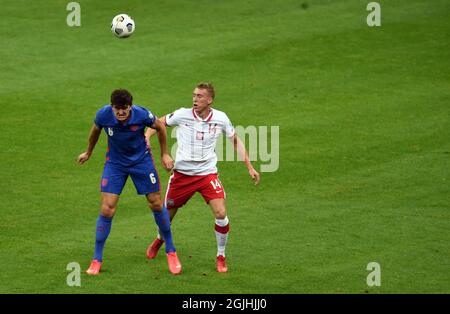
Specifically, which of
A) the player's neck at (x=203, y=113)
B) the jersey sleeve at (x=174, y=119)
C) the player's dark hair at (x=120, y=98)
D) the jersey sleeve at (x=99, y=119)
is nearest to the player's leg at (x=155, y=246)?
the jersey sleeve at (x=174, y=119)

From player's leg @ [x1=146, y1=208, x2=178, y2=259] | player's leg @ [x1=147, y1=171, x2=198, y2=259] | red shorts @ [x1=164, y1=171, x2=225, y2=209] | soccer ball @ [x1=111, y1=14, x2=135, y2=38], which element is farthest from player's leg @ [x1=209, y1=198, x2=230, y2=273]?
soccer ball @ [x1=111, y1=14, x2=135, y2=38]

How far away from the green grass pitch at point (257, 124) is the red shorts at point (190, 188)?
0.75 metres

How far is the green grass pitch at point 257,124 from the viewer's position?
1191 centimetres

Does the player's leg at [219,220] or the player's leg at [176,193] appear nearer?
the player's leg at [219,220]

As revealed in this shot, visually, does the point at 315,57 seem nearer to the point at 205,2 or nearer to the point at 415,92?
the point at 415,92

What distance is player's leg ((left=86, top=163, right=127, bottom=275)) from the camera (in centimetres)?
1148

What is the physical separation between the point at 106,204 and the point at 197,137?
1.37 m

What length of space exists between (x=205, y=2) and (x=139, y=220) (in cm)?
1283

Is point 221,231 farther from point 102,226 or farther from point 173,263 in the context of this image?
point 102,226

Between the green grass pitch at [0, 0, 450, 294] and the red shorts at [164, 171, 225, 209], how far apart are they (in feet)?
2.47

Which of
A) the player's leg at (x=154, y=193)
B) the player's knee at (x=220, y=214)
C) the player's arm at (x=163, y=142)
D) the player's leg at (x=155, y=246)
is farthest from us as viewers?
the player's leg at (x=155, y=246)

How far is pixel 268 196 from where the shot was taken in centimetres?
1505

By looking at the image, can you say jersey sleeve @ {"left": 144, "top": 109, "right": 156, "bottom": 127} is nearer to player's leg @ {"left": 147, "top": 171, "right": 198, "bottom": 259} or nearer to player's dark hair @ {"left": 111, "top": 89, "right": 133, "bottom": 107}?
player's dark hair @ {"left": 111, "top": 89, "right": 133, "bottom": 107}

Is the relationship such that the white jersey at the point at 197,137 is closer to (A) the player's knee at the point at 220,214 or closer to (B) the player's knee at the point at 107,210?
(A) the player's knee at the point at 220,214
